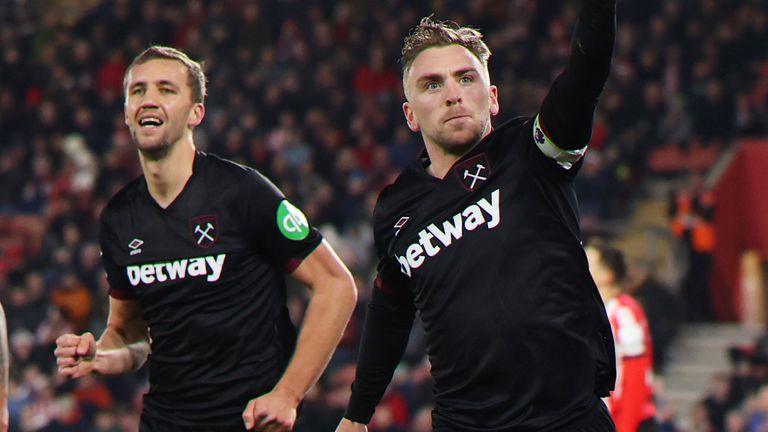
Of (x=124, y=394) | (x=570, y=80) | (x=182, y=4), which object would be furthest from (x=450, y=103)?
(x=182, y=4)

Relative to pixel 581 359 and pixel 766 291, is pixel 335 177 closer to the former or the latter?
pixel 766 291

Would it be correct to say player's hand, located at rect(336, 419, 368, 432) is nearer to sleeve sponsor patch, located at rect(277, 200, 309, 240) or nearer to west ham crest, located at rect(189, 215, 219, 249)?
sleeve sponsor patch, located at rect(277, 200, 309, 240)

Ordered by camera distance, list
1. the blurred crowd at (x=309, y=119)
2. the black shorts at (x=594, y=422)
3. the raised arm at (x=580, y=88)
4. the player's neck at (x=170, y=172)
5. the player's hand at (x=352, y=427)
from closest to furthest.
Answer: the raised arm at (x=580, y=88) < the black shorts at (x=594, y=422) < the player's hand at (x=352, y=427) < the player's neck at (x=170, y=172) < the blurred crowd at (x=309, y=119)

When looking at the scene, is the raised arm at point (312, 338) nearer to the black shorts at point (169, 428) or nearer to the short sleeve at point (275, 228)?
the short sleeve at point (275, 228)

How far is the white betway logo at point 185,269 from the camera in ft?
15.0

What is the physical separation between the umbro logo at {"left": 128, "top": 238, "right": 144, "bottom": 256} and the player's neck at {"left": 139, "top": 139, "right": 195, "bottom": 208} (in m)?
0.15

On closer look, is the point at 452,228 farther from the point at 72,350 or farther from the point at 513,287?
the point at 72,350

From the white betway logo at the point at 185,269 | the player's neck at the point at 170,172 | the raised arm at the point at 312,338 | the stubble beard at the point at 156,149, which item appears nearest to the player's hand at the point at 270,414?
the raised arm at the point at 312,338

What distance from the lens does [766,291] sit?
13.4 meters

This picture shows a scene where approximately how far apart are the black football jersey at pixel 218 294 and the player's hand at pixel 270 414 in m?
0.25

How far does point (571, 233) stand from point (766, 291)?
33.5 ft

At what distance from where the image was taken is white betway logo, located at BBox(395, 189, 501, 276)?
3857 mm

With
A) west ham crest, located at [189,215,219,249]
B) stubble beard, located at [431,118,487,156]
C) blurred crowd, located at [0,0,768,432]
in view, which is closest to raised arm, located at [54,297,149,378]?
west ham crest, located at [189,215,219,249]

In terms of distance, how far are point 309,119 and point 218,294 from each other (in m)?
10.9
